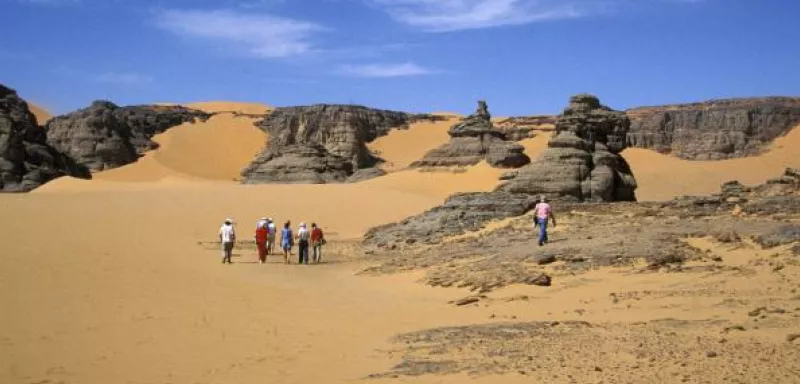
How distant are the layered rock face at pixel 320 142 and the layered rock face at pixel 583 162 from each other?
2166 cm

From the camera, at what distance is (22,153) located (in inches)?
1811

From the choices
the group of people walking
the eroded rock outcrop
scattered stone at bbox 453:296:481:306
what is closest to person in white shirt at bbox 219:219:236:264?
the group of people walking

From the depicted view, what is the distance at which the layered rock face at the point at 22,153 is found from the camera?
44094 mm

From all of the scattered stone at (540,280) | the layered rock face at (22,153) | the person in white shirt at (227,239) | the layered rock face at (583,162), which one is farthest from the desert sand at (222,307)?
the layered rock face at (22,153)

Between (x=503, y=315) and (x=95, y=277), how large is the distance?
7245 mm

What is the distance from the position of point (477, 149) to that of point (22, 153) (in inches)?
1082

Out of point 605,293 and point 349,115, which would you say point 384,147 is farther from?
point 605,293

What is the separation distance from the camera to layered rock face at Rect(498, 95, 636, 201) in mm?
23891

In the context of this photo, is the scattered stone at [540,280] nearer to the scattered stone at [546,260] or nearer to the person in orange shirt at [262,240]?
the scattered stone at [546,260]

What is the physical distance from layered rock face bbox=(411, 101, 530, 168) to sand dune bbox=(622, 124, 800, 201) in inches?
336

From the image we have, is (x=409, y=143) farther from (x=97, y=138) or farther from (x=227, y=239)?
(x=227, y=239)

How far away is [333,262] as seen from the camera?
61.7 ft

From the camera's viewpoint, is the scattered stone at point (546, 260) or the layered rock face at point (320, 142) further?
the layered rock face at point (320, 142)

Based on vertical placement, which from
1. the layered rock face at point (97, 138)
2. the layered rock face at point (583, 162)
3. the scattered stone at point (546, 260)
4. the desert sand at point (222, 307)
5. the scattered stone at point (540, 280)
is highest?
the layered rock face at point (97, 138)
